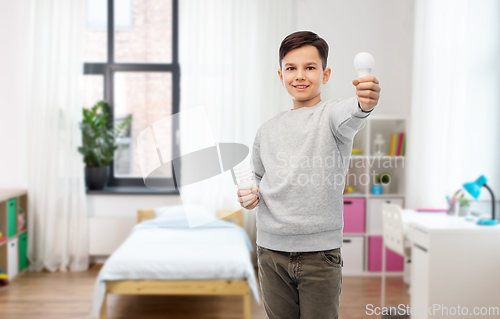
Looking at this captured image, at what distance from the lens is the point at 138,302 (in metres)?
2.62

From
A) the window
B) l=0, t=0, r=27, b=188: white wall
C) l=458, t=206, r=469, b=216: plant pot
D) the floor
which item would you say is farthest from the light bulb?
l=0, t=0, r=27, b=188: white wall

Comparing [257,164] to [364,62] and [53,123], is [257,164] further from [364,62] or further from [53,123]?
[53,123]

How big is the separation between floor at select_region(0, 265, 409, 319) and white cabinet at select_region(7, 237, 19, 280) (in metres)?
0.07

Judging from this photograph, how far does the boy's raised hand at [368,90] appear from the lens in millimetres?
683

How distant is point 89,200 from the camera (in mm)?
3537

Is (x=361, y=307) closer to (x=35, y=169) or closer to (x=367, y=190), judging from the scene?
(x=367, y=190)

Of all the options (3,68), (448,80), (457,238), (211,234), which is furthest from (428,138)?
(3,68)

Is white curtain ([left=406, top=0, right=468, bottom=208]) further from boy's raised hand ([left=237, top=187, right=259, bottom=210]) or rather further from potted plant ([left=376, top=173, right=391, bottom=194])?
boy's raised hand ([left=237, top=187, right=259, bottom=210])

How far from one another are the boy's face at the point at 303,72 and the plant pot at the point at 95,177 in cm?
295

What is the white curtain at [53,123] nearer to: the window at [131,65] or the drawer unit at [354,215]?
the window at [131,65]

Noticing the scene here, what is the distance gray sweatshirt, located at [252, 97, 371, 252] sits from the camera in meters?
0.86

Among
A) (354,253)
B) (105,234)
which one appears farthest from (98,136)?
(354,253)

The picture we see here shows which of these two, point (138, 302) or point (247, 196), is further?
point (138, 302)

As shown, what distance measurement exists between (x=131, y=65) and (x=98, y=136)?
70 centimetres
